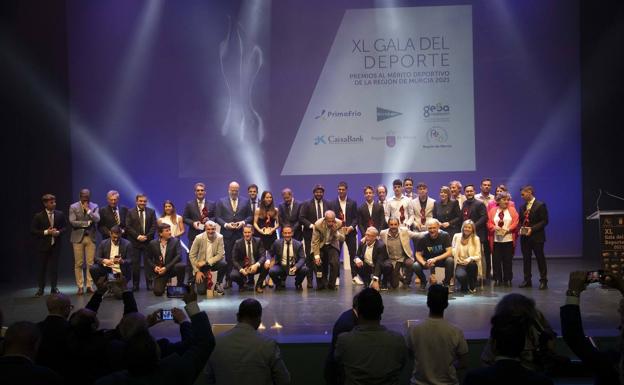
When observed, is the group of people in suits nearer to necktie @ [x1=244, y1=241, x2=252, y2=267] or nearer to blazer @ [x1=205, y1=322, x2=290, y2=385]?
necktie @ [x1=244, y1=241, x2=252, y2=267]

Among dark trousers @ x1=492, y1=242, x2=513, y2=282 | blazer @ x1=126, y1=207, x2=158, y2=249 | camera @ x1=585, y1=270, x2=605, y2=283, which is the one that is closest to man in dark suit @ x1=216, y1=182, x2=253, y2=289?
blazer @ x1=126, y1=207, x2=158, y2=249

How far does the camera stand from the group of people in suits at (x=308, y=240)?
8.98m

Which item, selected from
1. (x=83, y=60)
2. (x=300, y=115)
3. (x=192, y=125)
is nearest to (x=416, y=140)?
(x=300, y=115)

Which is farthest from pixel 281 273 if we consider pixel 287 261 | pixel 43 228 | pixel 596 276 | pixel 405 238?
pixel 596 276

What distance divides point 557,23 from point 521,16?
1.96 ft

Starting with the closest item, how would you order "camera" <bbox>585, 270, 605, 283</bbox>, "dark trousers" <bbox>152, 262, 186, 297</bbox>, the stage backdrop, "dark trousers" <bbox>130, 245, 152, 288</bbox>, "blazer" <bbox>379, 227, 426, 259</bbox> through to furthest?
"camera" <bbox>585, 270, 605, 283</bbox> < "dark trousers" <bbox>152, 262, 186, 297</bbox> < "blazer" <bbox>379, 227, 426, 259</bbox> < "dark trousers" <bbox>130, 245, 152, 288</bbox> < the stage backdrop

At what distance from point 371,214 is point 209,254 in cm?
231

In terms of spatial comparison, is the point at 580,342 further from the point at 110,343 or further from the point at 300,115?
the point at 300,115

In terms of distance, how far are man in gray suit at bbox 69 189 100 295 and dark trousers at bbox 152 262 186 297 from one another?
39.7 inches

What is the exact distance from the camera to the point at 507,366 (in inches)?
99.4

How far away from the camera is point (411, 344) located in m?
3.42

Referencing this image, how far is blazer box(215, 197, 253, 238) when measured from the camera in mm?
9789

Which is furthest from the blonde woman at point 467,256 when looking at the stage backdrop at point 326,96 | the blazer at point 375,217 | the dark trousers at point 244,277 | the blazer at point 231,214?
the blazer at point 231,214

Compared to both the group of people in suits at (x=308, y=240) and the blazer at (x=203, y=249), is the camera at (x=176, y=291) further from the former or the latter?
the blazer at (x=203, y=249)
